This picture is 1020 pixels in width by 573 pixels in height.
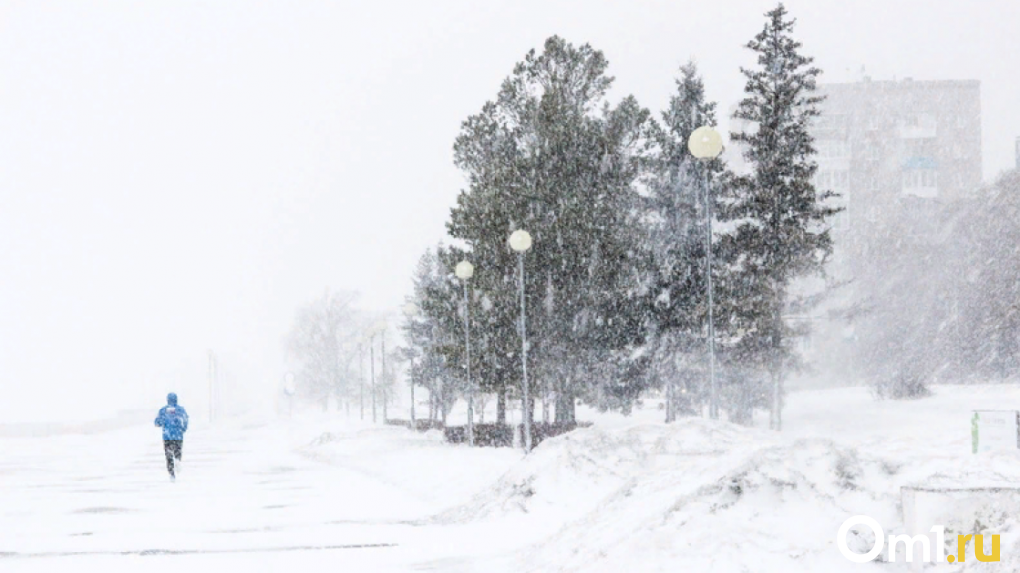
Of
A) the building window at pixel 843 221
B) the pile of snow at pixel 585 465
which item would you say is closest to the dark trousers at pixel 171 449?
the pile of snow at pixel 585 465

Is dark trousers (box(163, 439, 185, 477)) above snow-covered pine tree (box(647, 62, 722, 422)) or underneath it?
underneath

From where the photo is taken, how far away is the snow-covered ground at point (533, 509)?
8.98 meters

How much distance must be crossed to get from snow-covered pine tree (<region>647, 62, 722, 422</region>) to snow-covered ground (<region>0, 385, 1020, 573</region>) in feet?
52.5

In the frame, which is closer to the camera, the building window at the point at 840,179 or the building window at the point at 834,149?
the building window at the point at 834,149

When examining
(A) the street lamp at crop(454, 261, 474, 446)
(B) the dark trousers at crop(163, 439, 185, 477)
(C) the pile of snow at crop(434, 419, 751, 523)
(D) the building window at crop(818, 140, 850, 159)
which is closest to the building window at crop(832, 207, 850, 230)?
(D) the building window at crop(818, 140, 850, 159)

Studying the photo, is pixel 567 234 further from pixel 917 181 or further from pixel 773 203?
pixel 917 181

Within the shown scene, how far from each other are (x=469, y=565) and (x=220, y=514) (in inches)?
255

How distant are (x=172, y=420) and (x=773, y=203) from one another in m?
22.7

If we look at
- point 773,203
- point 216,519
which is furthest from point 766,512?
point 773,203

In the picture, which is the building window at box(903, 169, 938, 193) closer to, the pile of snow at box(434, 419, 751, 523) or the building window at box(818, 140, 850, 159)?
the building window at box(818, 140, 850, 159)

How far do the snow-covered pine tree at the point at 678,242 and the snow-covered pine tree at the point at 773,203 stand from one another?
1118mm

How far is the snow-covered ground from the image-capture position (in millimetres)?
8984

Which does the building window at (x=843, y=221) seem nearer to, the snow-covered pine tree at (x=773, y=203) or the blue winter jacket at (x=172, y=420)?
the snow-covered pine tree at (x=773, y=203)

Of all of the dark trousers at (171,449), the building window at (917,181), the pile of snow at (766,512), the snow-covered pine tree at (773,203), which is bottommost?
the dark trousers at (171,449)
